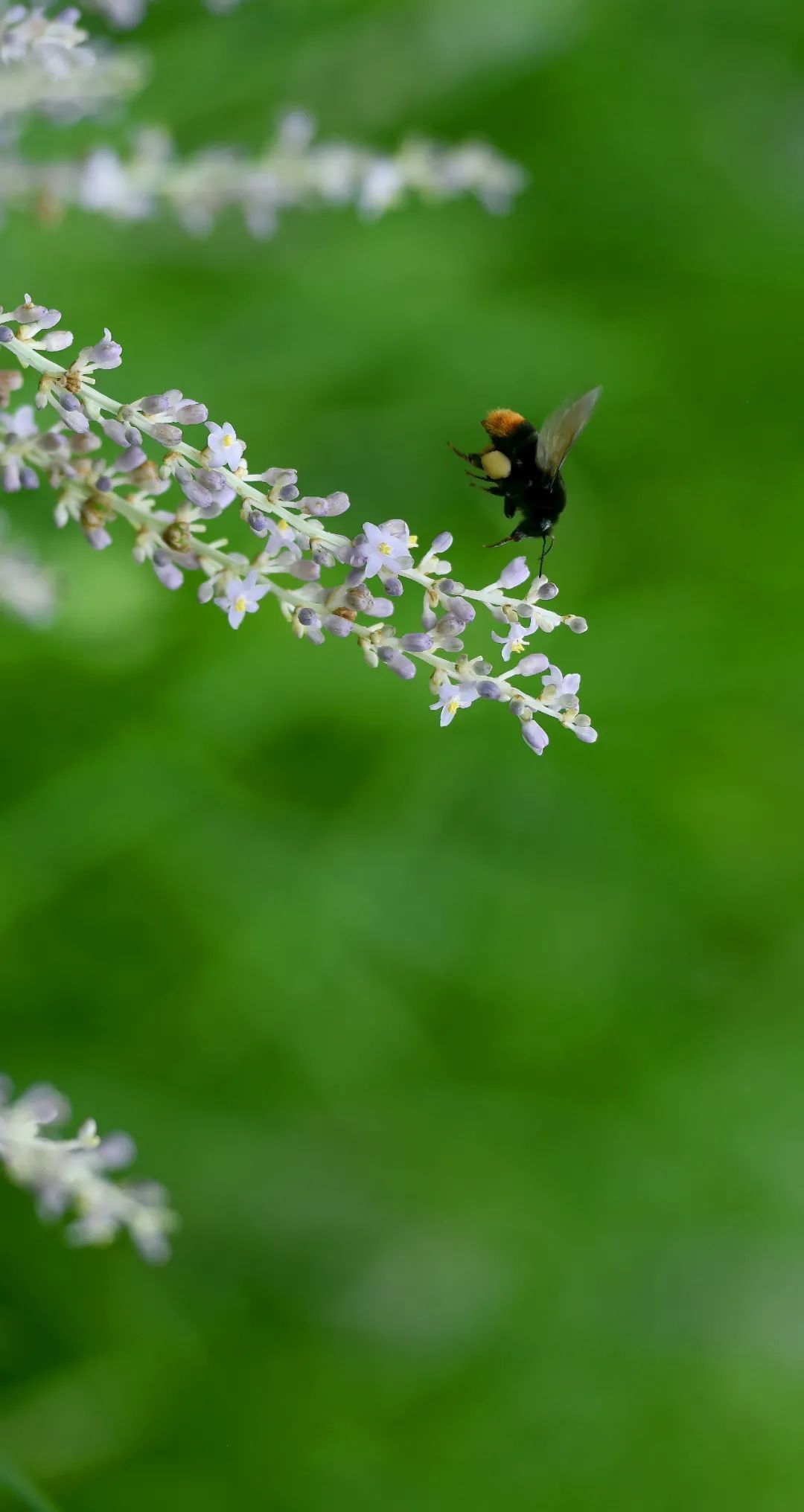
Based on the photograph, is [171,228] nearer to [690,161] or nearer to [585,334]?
[585,334]

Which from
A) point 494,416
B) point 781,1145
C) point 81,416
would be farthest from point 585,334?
point 81,416

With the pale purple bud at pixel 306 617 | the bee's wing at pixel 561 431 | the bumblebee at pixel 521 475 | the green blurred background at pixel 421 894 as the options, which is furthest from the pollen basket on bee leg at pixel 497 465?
the green blurred background at pixel 421 894

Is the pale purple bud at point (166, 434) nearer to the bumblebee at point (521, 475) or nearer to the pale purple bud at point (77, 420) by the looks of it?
the pale purple bud at point (77, 420)

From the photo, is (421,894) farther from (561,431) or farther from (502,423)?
(561,431)

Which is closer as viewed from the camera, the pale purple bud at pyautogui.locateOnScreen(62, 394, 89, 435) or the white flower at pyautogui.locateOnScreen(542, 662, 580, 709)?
the pale purple bud at pyautogui.locateOnScreen(62, 394, 89, 435)

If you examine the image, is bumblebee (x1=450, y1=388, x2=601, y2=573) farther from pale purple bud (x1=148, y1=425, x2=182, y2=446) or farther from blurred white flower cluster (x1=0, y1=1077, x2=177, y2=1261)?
blurred white flower cluster (x1=0, y1=1077, x2=177, y2=1261)

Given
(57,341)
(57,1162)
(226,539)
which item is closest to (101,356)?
(57,341)

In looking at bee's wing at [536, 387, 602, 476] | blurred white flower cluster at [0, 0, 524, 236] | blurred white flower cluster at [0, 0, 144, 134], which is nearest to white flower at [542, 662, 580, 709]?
bee's wing at [536, 387, 602, 476]

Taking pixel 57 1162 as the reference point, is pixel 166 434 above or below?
above
